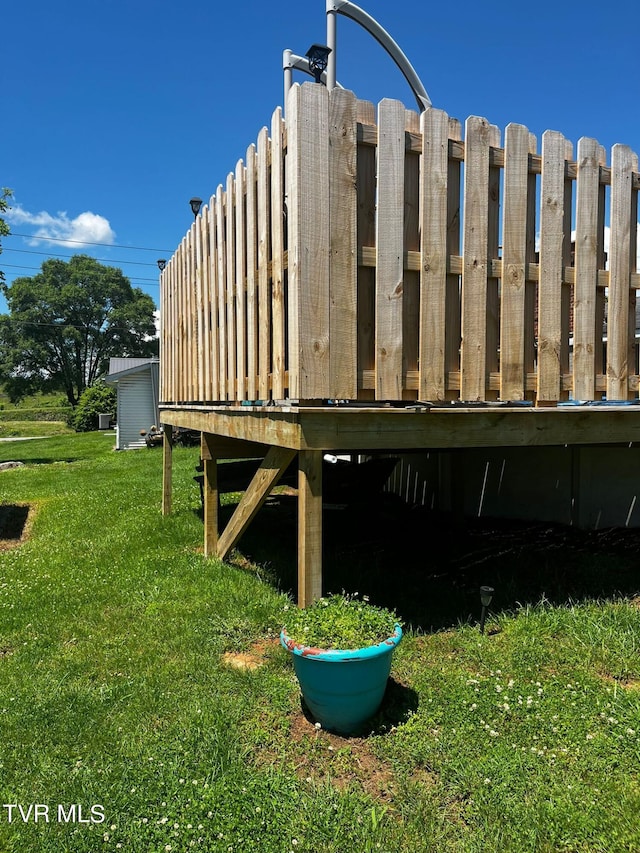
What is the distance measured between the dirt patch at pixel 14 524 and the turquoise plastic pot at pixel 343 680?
547cm

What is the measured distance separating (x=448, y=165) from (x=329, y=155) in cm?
76

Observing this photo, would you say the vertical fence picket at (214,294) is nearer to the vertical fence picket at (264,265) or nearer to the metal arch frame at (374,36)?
the vertical fence picket at (264,265)

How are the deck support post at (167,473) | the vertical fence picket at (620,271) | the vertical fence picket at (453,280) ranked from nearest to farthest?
the vertical fence picket at (453,280) → the vertical fence picket at (620,271) → the deck support post at (167,473)

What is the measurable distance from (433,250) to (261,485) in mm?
1795

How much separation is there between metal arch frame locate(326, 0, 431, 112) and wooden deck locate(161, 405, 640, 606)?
313cm

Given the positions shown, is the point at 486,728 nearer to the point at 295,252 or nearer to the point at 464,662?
the point at 464,662

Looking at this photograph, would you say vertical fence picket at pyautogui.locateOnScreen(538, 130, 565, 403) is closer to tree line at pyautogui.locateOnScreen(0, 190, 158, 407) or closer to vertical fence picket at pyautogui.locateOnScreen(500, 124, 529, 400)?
vertical fence picket at pyautogui.locateOnScreen(500, 124, 529, 400)

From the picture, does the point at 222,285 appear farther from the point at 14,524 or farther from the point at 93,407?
the point at 93,407

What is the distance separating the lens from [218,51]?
10.5 metres

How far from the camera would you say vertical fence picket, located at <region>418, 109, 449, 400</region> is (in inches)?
121

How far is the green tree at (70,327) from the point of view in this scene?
47156 millimetres

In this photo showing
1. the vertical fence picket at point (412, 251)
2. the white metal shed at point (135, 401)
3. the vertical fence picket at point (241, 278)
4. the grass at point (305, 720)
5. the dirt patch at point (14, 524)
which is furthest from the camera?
the white metal shed at point (135, 401)

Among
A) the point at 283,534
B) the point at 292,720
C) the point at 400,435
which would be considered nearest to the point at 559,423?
the point at 400,435

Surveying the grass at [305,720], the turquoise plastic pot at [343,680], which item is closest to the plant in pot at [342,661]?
the turquoise plastic pot at [343,680]
